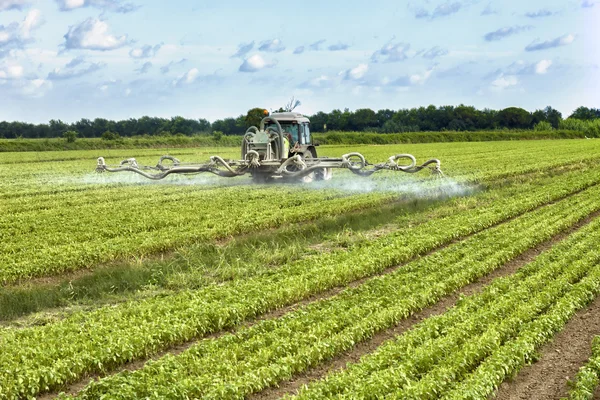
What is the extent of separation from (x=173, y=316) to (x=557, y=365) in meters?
4.65

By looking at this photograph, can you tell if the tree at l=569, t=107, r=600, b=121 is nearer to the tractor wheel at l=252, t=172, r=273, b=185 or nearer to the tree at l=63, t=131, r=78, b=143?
the tree at l=63, t=131, r=78, b=143

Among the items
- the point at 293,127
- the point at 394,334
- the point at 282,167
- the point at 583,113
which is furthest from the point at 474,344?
the point at 583,113

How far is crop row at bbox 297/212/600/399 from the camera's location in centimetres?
629

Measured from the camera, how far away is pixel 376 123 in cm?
10312

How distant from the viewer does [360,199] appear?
20750mm

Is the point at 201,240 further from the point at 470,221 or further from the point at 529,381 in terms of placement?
the point at 529,381

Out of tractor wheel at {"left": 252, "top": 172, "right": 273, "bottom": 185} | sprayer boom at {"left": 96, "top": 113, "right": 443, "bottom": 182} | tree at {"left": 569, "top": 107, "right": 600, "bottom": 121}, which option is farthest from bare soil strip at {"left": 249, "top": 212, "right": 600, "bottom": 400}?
tree at {"left": 569, "top": 107, "right": 600, "bottom": 121}

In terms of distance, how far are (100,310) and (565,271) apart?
7314 mm

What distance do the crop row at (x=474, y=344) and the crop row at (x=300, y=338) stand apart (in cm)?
39

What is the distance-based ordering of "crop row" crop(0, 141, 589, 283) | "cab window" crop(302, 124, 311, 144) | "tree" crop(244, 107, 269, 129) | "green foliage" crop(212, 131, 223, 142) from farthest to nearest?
"green foliage" crop(212, 131, 223, 142) < "tree" crop(244, 107, 269, 129) < "cab window" crop(302, 124, 311, 144) < "crop row" crop(0, 141, 589, 283)

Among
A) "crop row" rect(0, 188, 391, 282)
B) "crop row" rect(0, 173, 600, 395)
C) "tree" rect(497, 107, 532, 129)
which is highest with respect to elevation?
"tree" rect(497, 107, 532, 129)

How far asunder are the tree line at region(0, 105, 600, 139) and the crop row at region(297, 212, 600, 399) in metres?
69.3

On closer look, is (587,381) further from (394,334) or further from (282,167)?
(282,167)

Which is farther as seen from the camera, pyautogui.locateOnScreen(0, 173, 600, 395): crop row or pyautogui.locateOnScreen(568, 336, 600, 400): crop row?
pyautogui.locateOnScreen(0, 173, 600, 395): crop row
